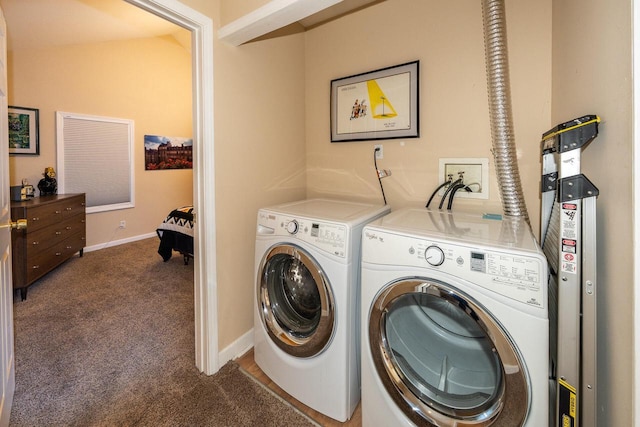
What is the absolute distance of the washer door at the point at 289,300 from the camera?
1471 millimetres

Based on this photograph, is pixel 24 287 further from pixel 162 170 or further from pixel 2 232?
pixel 162 170

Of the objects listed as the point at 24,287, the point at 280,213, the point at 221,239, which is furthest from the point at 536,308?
Result: the point at 24,287

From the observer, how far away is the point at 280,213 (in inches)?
60.6

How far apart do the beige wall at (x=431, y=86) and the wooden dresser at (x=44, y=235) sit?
9.08ft

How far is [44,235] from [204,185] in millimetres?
2537

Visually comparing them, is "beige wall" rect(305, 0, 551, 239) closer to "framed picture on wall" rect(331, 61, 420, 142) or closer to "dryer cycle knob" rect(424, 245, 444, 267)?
"framed picture on wall" rect(331, 61, 420, 142)

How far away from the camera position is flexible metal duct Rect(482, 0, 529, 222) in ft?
4.33

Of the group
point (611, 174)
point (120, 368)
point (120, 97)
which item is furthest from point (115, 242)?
point (611, 174)

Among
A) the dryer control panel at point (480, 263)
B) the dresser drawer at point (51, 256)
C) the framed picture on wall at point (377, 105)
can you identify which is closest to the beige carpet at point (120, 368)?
the dresser drawer at point (51, 256)

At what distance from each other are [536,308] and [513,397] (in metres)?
0.30

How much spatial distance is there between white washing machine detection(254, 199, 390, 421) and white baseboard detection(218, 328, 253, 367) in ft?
0.70

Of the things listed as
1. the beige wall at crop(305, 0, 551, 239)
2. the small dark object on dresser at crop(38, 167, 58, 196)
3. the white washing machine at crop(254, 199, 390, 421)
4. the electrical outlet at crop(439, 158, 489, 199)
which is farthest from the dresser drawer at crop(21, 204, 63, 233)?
the electrical outlet at crop(439, 158, 489, 199)

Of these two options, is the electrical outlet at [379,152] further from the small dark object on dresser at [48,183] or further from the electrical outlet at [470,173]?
the small dark object on dresser at [48,183]

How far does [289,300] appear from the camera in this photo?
1.66 meters
